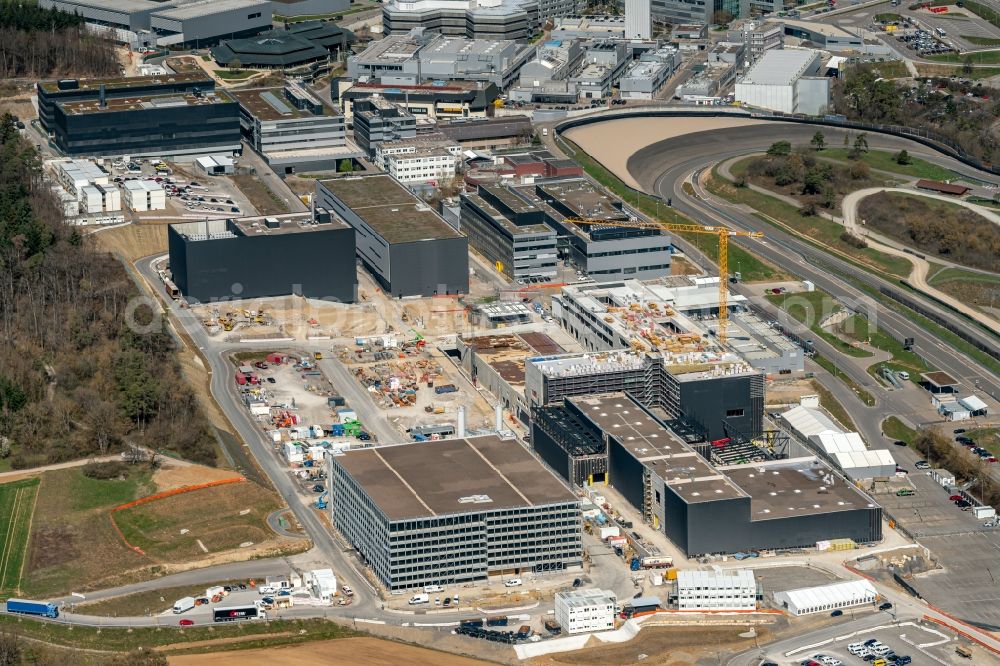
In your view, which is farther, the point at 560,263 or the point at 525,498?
the point at 560,263

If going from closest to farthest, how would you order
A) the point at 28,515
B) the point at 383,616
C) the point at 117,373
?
1. the point at 383,616
2. the point at 28,515
3. the point at 117,373

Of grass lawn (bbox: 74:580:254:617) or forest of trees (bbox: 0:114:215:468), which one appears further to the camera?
forest of trees (bbox: 0:114:215:468)

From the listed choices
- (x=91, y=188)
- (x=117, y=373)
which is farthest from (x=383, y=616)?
(x=91, y=188)

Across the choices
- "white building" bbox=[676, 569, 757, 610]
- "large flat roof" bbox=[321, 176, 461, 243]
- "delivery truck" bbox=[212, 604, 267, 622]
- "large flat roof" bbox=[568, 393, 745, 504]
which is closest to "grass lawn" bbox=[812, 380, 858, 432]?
"large flat roof" bbox=[568, 393, 745, 504]

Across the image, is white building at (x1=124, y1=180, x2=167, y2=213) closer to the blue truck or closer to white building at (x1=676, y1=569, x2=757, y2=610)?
the blue truck

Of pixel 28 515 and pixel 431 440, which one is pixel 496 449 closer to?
pixel 431 440

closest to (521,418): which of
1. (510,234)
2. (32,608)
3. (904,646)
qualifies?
(510,234)
